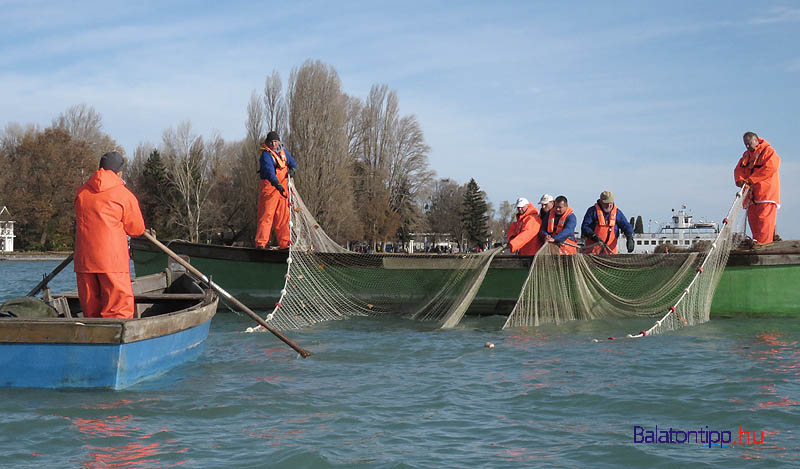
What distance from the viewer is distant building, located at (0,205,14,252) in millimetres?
54281

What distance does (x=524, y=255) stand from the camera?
11.9 meters

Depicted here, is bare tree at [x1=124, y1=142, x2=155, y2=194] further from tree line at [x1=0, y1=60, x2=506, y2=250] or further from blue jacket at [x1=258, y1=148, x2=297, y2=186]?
blue jacket at [x1=258, y1=148, x2=297, y2=186]

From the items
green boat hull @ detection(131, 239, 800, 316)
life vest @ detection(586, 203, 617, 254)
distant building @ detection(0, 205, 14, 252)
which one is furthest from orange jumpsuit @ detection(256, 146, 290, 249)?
distant building @ detection(0, 205, 14, 252)

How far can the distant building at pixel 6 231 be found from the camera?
178ft

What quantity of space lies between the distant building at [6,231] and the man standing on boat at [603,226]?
51941 mm

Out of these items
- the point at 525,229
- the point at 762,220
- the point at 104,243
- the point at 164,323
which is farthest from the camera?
the point at 525,229

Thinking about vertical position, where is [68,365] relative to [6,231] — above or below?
below

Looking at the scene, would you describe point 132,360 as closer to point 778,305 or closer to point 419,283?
point 419,283

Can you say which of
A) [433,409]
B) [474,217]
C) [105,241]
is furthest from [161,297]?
[474,217]

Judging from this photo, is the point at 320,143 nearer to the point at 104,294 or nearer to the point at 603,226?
the point at 603,226

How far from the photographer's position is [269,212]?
1188 cm

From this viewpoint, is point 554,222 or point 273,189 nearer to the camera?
point 273,189

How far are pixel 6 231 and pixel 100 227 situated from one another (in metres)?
59.1

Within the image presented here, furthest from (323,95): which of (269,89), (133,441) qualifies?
(133,441)
